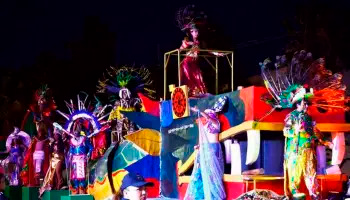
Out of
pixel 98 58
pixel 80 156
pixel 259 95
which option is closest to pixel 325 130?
pixel 259 95

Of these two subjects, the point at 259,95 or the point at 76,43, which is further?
the point at 76,43

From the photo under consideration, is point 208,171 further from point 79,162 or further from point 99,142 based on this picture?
point 99,142

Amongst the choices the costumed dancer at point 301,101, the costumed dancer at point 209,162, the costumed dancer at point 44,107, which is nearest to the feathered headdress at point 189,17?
the costumed dancer at point 209,162

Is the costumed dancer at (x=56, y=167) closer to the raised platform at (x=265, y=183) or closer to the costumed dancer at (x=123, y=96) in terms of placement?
the costumed dancer at (x=123, y=96)

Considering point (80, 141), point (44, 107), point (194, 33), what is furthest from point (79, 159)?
point (194, 33)

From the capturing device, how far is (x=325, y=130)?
34.6ft

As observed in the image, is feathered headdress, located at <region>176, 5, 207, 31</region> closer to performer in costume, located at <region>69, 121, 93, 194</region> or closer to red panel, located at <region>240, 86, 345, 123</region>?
red panel, located at <region>240, 86, 345, 123</region>

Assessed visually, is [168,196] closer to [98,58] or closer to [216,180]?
[216,180]

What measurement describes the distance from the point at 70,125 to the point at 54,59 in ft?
26.3

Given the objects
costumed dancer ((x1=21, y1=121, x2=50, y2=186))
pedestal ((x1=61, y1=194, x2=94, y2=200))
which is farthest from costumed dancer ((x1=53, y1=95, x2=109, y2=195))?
costumed dancer ((x1=21, y1=121, x2=50, y2=186))

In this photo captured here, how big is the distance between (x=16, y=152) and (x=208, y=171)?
23.7 ft

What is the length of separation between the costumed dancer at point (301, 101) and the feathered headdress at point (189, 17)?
87.7 inches

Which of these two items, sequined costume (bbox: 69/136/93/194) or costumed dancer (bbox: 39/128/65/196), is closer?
sequined costume (bbox: 69/136/93/194)

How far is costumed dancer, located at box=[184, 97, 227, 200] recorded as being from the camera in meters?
10.8
